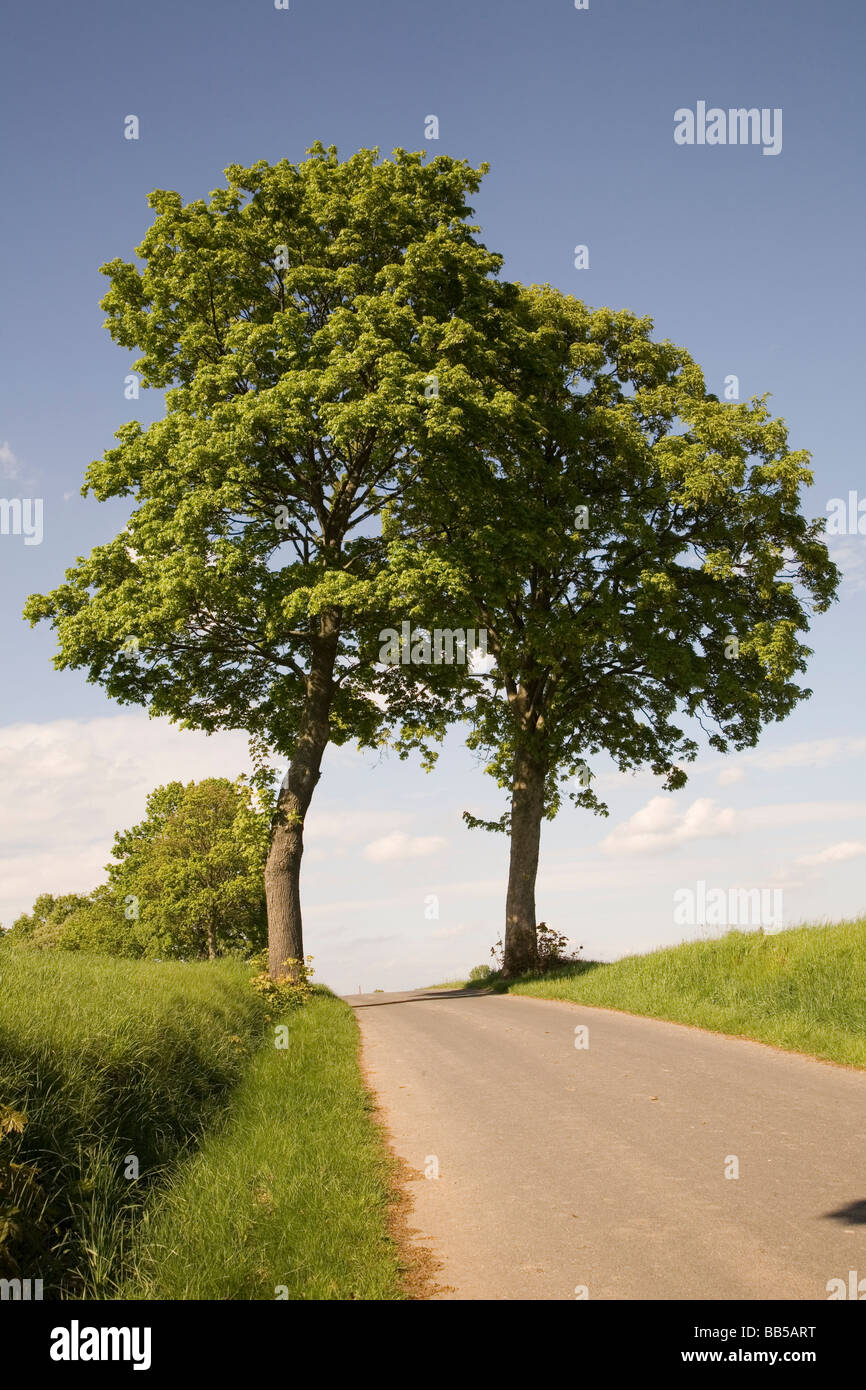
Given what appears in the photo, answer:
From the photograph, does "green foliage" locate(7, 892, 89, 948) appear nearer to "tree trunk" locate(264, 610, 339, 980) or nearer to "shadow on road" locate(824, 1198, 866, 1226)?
"tree trunk" locate(264, 610, 339, 980)

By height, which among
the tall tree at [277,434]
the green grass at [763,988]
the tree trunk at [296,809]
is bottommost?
the green grass at [763,988]

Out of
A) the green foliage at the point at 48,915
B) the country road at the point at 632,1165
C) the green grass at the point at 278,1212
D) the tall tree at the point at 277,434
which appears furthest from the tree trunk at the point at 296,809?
the green foliage at the point at 48,915

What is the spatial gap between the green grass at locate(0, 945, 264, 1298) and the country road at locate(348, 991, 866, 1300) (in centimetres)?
205

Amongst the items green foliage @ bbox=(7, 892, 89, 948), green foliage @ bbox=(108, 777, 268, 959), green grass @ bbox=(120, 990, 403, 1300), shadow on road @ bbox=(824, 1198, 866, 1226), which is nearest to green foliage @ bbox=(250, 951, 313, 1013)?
green grass @ bbox=(120, 990, 403, 1300)

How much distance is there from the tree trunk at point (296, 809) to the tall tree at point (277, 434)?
0.05 meters

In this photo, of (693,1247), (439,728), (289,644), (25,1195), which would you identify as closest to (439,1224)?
(693,1247)

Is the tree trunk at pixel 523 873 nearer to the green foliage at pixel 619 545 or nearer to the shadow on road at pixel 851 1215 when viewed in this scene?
the green foliage at pixel 619 545

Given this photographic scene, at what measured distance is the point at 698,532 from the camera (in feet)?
81.6

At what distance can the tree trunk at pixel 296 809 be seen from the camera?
2116cm

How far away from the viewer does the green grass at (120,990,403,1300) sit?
A: 17.1 feet

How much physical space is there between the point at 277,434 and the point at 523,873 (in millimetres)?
13703

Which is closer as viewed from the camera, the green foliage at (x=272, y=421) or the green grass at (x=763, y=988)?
the green grass at (x=763, y=988)

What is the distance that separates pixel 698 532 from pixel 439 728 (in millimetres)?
9082

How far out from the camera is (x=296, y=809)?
70.9ft
